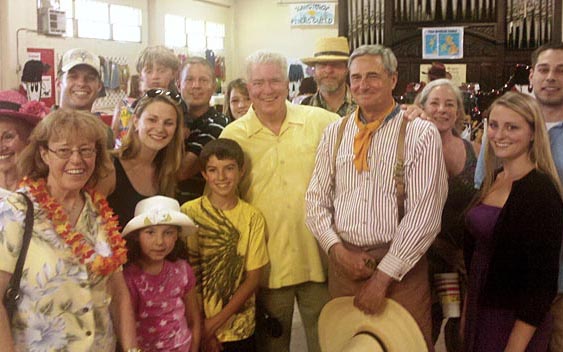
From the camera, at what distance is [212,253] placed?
8.82ft

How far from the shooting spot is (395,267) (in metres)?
2.43

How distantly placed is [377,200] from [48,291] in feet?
4.20

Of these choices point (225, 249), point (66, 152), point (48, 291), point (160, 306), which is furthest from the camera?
point (225, 249)

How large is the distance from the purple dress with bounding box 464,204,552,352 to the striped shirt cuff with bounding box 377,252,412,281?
0.30 meters

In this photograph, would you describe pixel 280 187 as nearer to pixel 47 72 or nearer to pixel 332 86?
pixel 332 86

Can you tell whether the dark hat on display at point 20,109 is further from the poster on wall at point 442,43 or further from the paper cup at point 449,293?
the poster on wall at point 442,43

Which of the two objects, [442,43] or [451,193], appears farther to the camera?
[442,43]

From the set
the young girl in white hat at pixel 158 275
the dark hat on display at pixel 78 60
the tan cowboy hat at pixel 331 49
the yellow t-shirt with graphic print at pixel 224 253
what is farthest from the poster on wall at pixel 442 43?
the young girl in white hat at pixel 158 275

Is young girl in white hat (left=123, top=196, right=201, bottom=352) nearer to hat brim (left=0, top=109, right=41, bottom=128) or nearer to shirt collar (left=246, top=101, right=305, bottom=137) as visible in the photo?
hat brim (left=0, top=109, right=41, bottom=128)

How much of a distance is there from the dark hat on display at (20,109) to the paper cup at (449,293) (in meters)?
1.87

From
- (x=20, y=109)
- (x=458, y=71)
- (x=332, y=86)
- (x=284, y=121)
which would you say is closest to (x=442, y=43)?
(x=458, y=71)

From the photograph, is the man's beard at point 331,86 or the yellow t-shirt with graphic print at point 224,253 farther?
the man's beard at point 331,86

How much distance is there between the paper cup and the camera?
288 centimetres

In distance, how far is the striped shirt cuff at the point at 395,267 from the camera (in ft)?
7.97
